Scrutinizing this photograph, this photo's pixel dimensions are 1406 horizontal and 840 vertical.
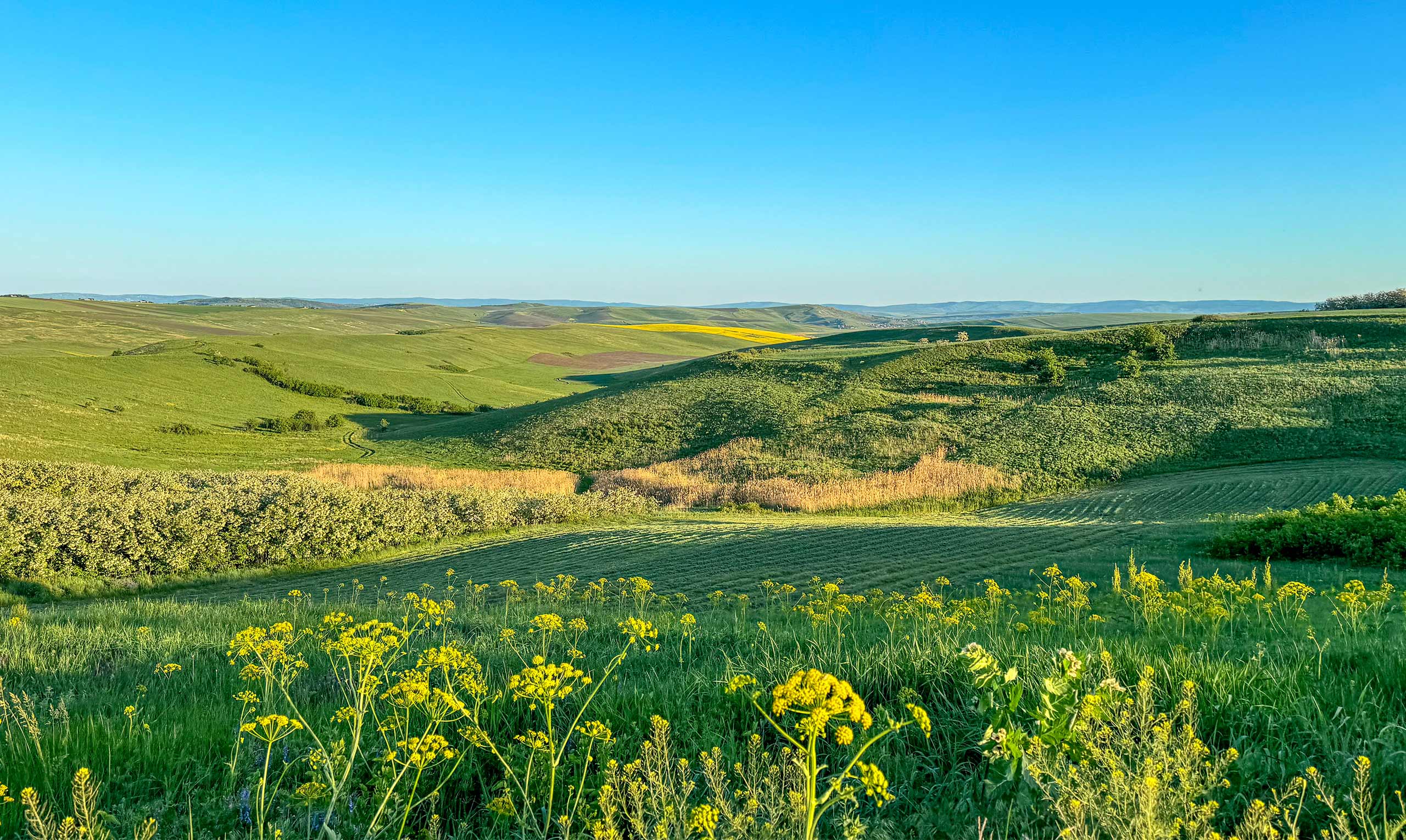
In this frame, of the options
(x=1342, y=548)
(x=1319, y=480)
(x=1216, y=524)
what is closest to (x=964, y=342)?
(x=1319, y=480)

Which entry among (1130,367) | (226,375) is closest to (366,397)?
(226,375)

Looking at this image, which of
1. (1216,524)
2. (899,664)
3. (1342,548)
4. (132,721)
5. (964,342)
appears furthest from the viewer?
(964,342)

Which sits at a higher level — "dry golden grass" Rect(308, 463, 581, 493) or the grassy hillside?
the grassy hillside

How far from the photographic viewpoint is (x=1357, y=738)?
3.47 meters

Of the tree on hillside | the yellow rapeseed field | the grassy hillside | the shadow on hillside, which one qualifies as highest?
the yellow rapeseed field

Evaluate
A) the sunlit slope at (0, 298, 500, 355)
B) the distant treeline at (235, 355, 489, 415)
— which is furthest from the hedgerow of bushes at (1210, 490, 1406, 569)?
the sunlit slope at (0, 298, 500, 355)

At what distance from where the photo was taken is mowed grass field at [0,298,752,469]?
3897 cm

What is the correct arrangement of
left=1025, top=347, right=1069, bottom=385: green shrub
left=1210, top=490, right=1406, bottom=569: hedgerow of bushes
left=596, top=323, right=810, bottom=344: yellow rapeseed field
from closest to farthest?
1. left=1210, top=490, right=1406, bottom=569: hedgerow of bushes
2. left=1025, top=347, right=1069, bottom=385: green shrub
3. left=596, top=323, right=810, bottom=344: yellow rapeseed field

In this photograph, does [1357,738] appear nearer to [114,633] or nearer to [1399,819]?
[1399,819]

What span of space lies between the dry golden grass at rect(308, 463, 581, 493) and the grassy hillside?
21.0ft

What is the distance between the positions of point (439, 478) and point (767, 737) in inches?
1156

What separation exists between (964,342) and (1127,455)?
27.7m

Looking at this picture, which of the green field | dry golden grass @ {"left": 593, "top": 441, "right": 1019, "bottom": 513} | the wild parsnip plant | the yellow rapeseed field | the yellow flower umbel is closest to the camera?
the yellow flower umbel

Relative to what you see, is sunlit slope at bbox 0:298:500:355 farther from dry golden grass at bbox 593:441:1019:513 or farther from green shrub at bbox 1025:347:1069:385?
green shrub at bbox 1025:347:1069:385
